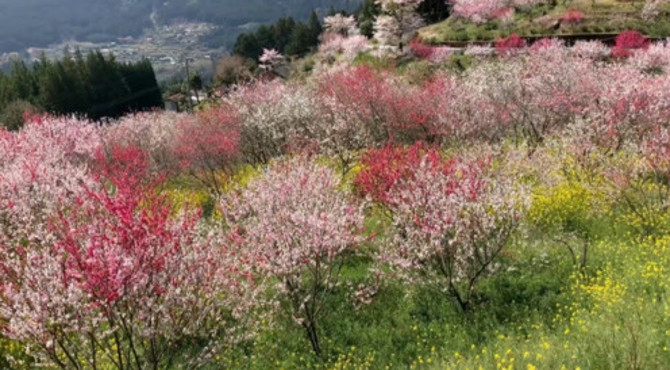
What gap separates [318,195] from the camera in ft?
38.5

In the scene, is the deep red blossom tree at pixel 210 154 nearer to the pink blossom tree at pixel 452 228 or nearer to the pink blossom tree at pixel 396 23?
the pink blossom tree at pixel 452 228

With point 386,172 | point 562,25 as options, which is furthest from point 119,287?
point 562,25

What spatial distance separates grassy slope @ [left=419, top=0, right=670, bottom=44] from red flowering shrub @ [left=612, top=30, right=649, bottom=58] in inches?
95.0

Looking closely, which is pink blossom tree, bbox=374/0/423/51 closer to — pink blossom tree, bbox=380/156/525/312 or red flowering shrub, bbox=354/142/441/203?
red flowering shrub, bbox=354/142/441/203

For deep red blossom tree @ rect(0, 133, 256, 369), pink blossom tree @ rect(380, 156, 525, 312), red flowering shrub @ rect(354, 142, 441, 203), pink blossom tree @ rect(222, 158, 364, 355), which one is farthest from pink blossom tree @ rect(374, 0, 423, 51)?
deep red blossom tree @ rect(0, 133, 256, 369)

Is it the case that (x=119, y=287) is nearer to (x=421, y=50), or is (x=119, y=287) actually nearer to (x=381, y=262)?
(x=381, y=262)

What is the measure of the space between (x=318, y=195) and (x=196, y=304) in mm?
3719

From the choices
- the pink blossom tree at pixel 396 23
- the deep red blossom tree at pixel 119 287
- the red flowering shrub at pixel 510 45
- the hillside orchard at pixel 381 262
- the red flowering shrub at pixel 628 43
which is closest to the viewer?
the deep red blossom tree at pixel 119 287

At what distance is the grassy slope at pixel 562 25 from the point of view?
4050cm

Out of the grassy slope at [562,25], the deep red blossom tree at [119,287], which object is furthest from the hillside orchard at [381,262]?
the grassy slope at [562,25]

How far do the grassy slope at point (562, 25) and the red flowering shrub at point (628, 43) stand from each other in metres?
2.41

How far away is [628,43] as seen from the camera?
35.8 m

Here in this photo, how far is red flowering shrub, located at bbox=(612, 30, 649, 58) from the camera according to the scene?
115 feet

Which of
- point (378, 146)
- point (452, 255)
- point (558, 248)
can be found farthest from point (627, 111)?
point (452, 255)
